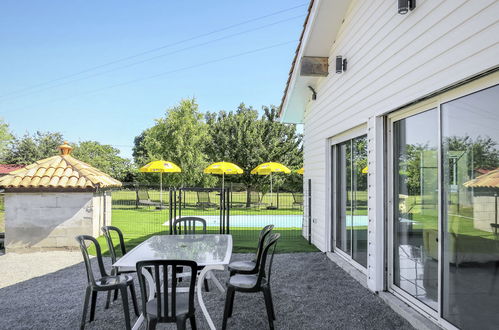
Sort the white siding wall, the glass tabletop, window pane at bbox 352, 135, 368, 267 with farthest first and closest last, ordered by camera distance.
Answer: window pane at bbox 352, 135, 368, 267
the glass tabletop
the white siding wall

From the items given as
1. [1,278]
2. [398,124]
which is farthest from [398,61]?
[1,278]

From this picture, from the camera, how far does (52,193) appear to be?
7.19 m

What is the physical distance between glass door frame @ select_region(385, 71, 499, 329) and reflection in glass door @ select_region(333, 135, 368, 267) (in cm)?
76

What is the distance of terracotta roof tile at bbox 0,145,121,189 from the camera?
7051mm

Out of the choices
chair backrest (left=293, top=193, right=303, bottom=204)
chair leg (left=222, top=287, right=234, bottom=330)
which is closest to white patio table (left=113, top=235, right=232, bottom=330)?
chair leg (left=222, top=287, right=234, bottom=330)

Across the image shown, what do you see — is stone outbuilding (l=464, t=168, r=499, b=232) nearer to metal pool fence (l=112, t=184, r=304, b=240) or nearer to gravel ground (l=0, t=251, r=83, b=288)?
metal pool fence (l=112, t=184, r=304, b=240)

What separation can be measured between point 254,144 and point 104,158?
29.8 metres

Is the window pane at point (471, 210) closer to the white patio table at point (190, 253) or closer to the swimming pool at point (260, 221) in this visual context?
the white patio table at point (190, 253)

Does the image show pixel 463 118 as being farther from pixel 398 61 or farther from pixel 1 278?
pixel 1 278

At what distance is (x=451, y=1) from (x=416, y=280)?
276 cm

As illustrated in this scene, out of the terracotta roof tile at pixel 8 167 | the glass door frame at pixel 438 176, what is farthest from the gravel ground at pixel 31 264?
the terracotta roof tile at pixel 8 167

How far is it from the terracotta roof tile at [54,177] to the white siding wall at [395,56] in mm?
4991

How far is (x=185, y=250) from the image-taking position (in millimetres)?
3936

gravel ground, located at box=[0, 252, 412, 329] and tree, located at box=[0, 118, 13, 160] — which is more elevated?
tree, located at box=[0, 118, 13, 160]
